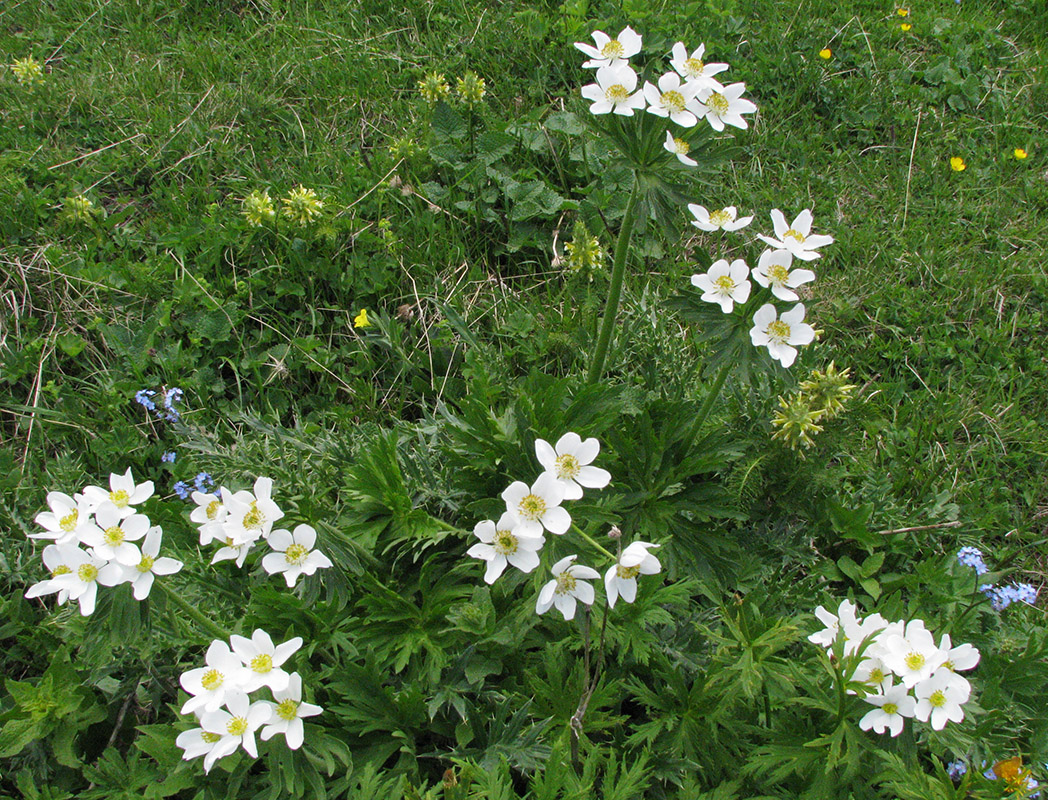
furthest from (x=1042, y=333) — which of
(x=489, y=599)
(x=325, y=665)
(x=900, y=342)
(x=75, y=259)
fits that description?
(x=75, y=259)

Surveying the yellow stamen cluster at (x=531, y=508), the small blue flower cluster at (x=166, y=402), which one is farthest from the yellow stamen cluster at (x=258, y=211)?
the yellow stamen cluster at (x=531, y=508)

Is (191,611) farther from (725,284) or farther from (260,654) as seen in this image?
(725,284)

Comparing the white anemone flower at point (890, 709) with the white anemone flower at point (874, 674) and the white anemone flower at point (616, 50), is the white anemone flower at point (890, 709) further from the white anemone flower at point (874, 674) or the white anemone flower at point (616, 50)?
the white anemone flower at point (616, 50)

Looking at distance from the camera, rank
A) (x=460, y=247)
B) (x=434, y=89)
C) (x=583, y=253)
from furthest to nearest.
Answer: (x=434, y=89)
(x=460, y=247)
(x=583, y=253)

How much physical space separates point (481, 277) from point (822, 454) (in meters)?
1.53

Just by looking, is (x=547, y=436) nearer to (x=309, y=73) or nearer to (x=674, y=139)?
(x=674, y=139)

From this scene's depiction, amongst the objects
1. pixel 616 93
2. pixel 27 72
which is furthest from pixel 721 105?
pixel 27 72

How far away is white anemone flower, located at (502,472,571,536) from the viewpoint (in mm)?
1528

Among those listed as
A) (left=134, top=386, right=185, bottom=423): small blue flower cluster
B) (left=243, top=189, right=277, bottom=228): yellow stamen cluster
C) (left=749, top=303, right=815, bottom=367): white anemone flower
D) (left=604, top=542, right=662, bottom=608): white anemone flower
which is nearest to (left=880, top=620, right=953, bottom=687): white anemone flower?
(left=604, top=542, right=662, bottom=608): white anemone flower

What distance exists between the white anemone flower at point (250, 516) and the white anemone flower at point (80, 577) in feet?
0.82

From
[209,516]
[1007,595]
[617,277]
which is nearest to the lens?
[209,516]

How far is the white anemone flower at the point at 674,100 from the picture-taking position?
1.69m

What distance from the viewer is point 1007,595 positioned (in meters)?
2.25

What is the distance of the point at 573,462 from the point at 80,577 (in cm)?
100
